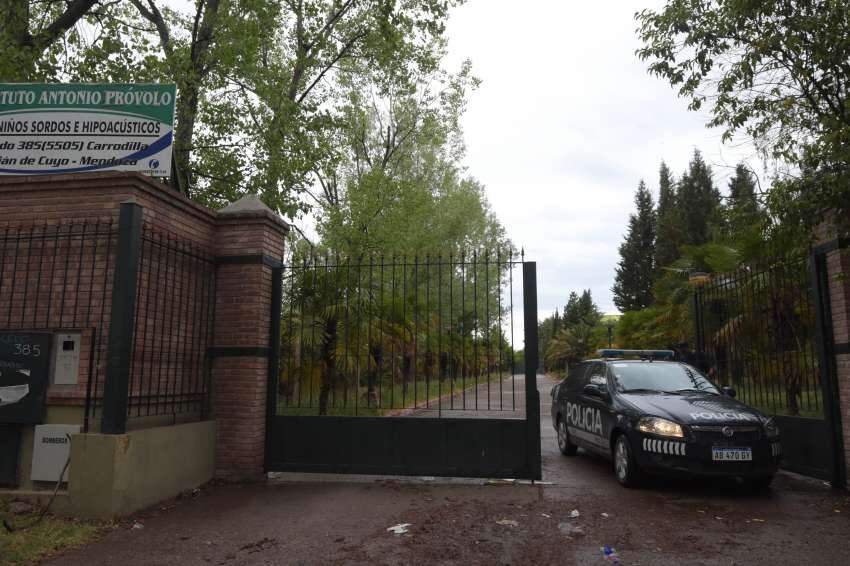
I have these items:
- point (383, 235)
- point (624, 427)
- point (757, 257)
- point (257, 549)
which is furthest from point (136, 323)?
point (383, 235)

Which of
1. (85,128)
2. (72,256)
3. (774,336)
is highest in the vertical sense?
(85,128)

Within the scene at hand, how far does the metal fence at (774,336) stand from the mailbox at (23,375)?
8.82m

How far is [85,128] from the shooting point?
7277mm

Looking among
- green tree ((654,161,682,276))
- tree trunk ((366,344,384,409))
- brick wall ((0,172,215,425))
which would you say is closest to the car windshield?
tree trunk ((366,344,384,409))

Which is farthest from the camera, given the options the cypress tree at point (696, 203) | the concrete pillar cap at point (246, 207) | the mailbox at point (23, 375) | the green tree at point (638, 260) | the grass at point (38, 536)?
the green tree at point (638, 260)

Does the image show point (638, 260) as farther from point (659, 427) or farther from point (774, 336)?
point (659, 427)

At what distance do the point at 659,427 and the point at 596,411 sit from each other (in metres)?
1.49

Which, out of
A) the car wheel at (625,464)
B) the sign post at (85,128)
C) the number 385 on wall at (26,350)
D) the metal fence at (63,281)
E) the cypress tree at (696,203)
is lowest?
the car wheel at (625,464)

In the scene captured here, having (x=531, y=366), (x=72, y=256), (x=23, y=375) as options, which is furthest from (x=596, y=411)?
(x=23, y=375)

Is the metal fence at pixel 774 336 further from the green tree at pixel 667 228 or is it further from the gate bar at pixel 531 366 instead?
the green tree at pixel 667 228

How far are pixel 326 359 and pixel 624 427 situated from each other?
19.6 ft

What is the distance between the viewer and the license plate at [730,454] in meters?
6.38

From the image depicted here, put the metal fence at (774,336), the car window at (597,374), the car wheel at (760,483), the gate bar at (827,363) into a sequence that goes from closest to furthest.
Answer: the gate bar at (827,363) → the car wheel at (760,483) → the metal fence at (774,336) → the car window at (597,374)

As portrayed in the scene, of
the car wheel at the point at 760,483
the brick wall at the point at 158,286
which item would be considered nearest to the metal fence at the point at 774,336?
the car wheel at the point at 760,483
